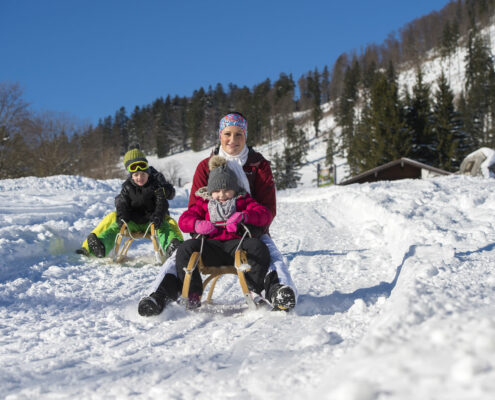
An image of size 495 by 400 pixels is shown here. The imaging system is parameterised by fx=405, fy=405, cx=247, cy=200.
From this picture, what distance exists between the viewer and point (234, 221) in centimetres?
292

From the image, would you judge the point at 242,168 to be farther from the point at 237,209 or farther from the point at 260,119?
the point at 260,119

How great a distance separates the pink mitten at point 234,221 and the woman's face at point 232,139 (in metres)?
0.70

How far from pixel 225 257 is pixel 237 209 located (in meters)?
0.38

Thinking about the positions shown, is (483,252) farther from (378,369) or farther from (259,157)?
(378,369)

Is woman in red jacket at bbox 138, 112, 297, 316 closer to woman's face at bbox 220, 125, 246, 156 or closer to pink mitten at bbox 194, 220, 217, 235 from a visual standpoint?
woman's face at bbox 220, 125, 246, 156

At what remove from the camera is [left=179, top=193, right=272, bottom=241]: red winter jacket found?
296cm

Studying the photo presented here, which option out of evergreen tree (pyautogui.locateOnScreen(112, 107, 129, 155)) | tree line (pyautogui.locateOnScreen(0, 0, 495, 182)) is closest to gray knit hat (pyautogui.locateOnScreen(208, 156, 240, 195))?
tree line (pyautogui.locateOnScreen(0, 0, 495, 182))

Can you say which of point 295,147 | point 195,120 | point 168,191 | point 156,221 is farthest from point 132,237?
point 195,120

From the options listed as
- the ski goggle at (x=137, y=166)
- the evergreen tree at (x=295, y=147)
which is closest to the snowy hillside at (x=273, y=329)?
the ski goggle at (x=137, y=166)

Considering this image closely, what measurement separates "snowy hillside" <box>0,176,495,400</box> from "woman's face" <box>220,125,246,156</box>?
3.98ft

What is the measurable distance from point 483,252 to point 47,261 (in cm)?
457

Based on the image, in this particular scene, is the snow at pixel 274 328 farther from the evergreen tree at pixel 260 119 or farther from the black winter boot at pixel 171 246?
the evergreen tree at pixel 260 119

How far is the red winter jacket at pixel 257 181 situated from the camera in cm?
334

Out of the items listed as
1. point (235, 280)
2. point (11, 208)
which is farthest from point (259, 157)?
point (11, 208)
